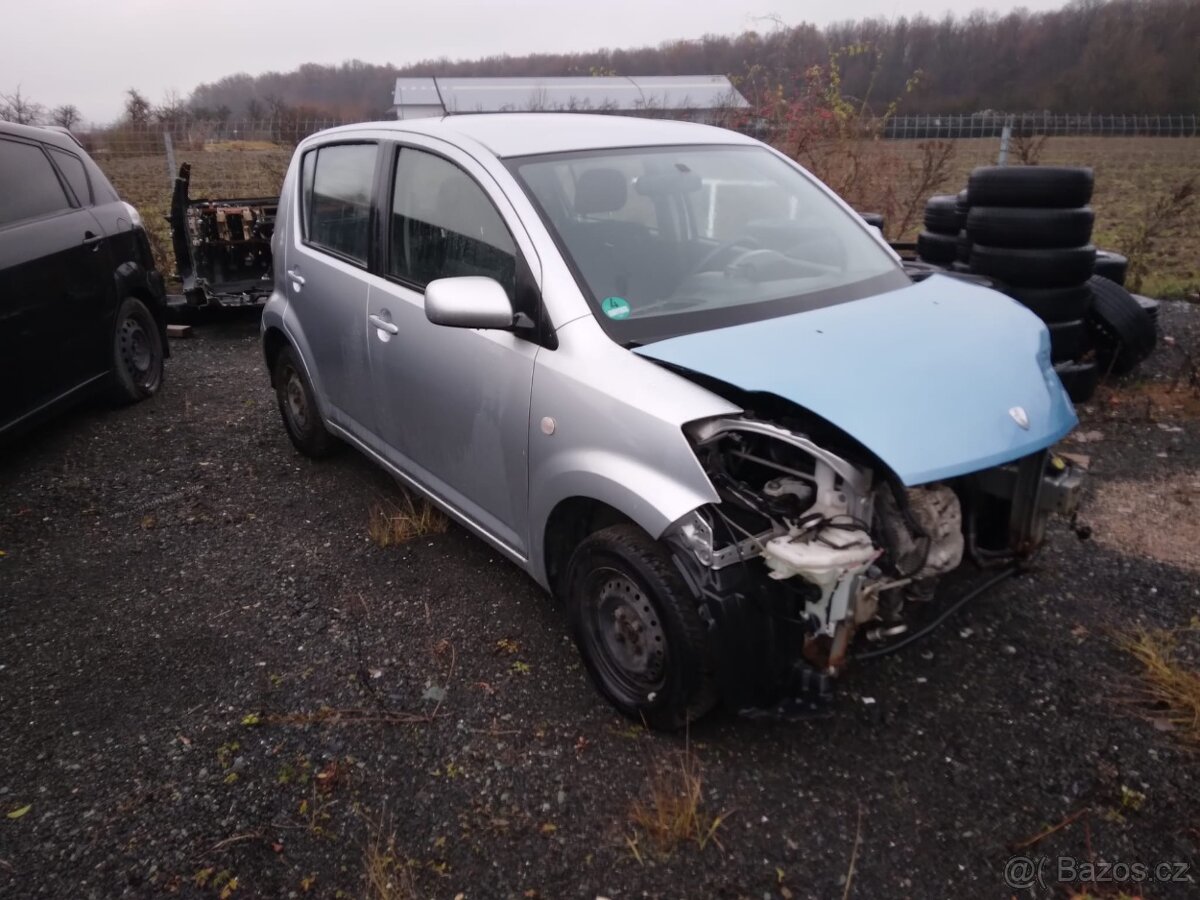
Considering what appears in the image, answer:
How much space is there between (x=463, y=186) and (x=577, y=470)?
131cm

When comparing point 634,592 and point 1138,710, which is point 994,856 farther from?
point 634,592

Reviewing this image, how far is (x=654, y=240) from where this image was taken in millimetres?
3176

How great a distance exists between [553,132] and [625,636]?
2063mm

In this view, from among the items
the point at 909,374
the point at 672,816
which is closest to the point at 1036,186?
the point at 909,374

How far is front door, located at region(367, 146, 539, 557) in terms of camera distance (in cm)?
305

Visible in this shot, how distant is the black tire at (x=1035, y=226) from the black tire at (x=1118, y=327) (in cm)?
72

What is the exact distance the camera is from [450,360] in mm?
3281

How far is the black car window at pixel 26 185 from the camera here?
16.2 ft

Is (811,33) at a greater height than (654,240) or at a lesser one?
greater

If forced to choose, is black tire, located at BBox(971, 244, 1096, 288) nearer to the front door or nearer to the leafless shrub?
the leafless shrub

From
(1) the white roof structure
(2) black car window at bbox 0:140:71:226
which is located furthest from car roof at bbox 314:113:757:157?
(1) the white roof structure

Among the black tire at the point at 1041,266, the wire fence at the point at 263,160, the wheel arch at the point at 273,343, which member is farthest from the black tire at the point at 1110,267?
the wheel arch at the point at 273,343

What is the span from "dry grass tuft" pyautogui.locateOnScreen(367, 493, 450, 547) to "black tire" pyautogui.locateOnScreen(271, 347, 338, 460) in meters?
0.84

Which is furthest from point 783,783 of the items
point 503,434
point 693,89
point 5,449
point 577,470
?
point 693,89
